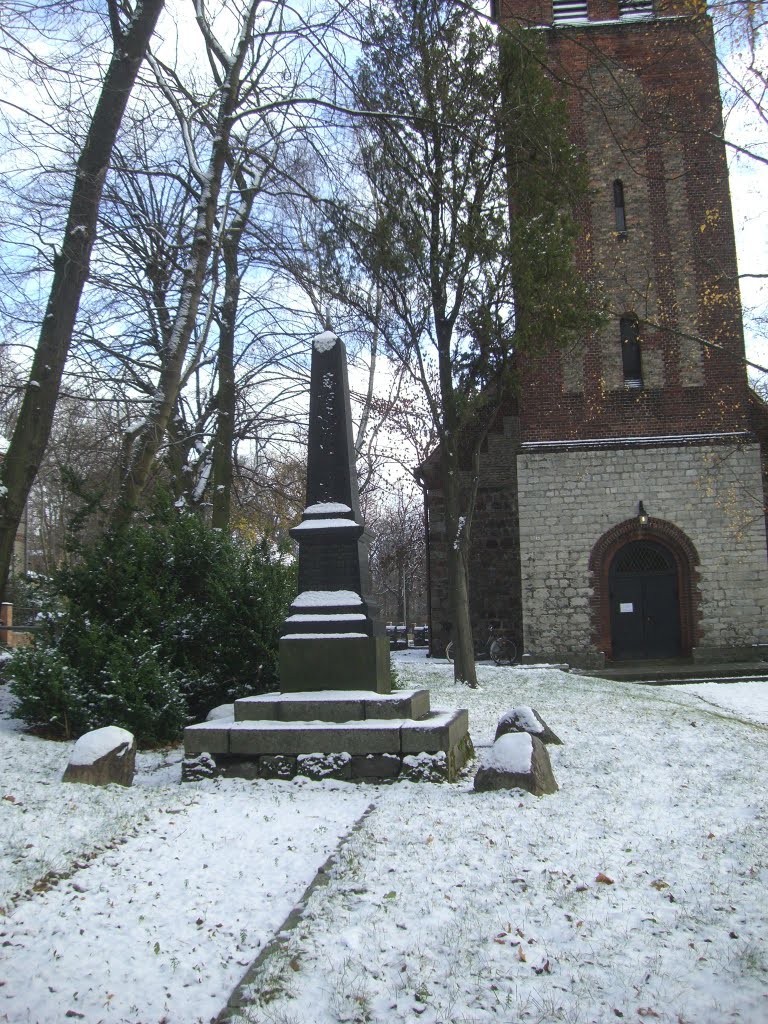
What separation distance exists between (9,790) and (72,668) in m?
2.57

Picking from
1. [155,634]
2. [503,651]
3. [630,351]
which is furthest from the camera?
[503,651]

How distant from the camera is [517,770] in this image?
5.80m

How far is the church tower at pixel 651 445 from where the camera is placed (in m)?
17.5

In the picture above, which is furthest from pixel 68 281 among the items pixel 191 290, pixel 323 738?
pixel 323 738

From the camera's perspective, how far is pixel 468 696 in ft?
38.2

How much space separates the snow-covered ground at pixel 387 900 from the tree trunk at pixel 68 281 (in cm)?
307

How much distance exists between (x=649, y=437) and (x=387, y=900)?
51.3 ft

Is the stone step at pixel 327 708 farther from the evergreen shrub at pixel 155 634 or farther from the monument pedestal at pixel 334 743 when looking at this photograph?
the evergreen shrub at pixel 155 634

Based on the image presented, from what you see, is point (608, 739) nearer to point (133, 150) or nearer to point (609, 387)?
point (133, 150)

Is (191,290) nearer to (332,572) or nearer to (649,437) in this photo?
(332,572)

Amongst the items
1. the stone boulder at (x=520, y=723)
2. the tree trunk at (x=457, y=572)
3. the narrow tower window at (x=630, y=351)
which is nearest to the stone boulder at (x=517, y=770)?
the stone boulder at (x=520, y=723)

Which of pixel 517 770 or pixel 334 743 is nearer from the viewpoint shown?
pixel 517 770

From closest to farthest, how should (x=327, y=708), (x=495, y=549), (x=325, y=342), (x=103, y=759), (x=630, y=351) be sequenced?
1. (x=103, y=759)
2. (x=327, y=708)
3. (x=325, y=342)
4. (x=630, y=351)
5. (x=495, y=549)

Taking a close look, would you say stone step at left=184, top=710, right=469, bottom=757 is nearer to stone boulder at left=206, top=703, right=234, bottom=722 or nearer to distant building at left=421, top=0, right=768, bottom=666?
stone boulder at left=206, top=703, right=234, bottom=722
